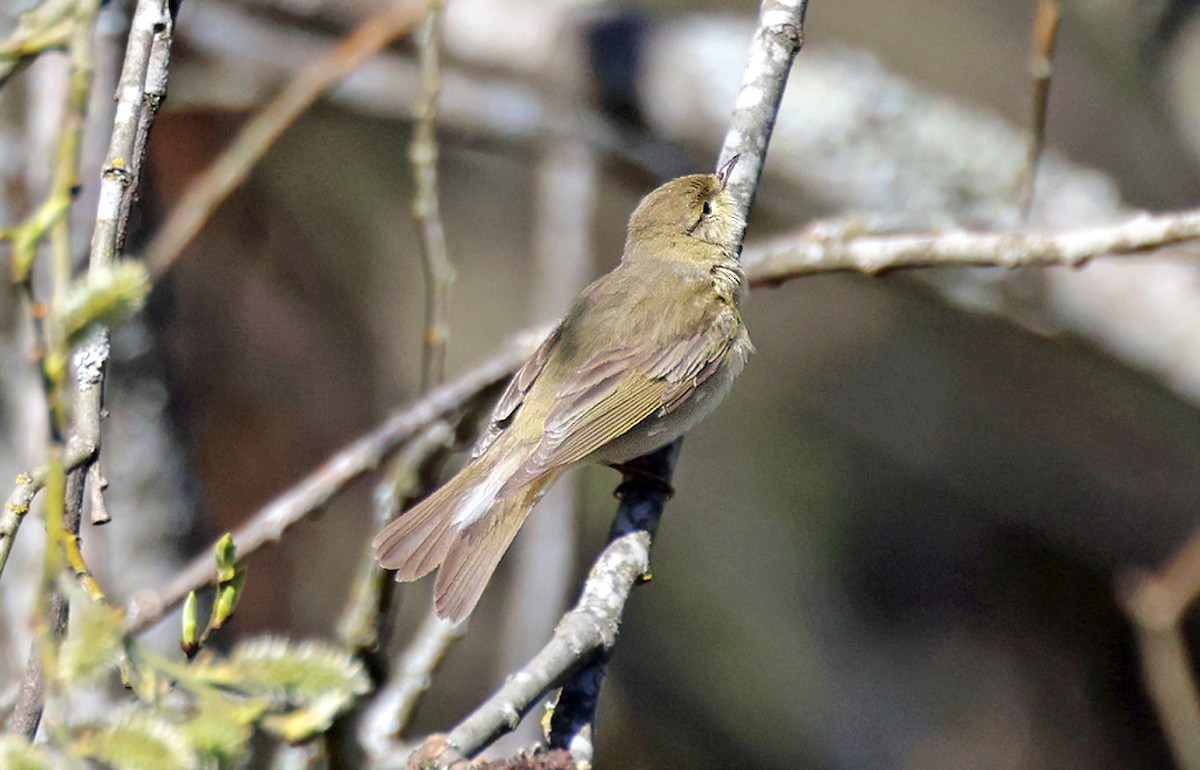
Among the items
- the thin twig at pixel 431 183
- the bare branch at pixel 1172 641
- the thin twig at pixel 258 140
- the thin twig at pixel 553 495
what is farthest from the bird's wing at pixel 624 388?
the bare branch at pixel 1172 641

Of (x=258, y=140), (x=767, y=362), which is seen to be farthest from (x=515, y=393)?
(x=767, y=362)

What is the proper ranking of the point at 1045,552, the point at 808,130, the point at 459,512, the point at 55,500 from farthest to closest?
the point at 1045,552
the point at 808,130
the point at 459,512
the point at 55,500

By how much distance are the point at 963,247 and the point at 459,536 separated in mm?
1410

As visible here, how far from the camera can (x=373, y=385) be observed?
6.44 metres

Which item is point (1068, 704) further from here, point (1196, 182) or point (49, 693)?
point (49, 693)

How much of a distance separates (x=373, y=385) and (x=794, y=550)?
8.34 ft

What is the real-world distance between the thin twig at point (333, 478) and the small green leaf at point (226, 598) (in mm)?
1065

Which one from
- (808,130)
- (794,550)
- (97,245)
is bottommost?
(97,245)

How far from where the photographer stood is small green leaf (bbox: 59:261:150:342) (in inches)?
42.2

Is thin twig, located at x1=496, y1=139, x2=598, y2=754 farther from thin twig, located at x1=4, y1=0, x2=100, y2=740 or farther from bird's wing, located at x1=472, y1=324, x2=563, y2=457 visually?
thin twig, located at x1=4, y1=0, x2=100, y2=740

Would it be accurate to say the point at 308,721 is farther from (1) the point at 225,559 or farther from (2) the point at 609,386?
(2) the point at 609,386

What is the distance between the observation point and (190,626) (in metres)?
1.65

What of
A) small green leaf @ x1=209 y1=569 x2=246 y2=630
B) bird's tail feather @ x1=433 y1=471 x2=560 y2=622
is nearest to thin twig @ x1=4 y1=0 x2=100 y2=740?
small green leaf @ x1=209 y1=569 x2=246 y2=630

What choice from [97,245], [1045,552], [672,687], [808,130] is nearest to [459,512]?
[97,245]
